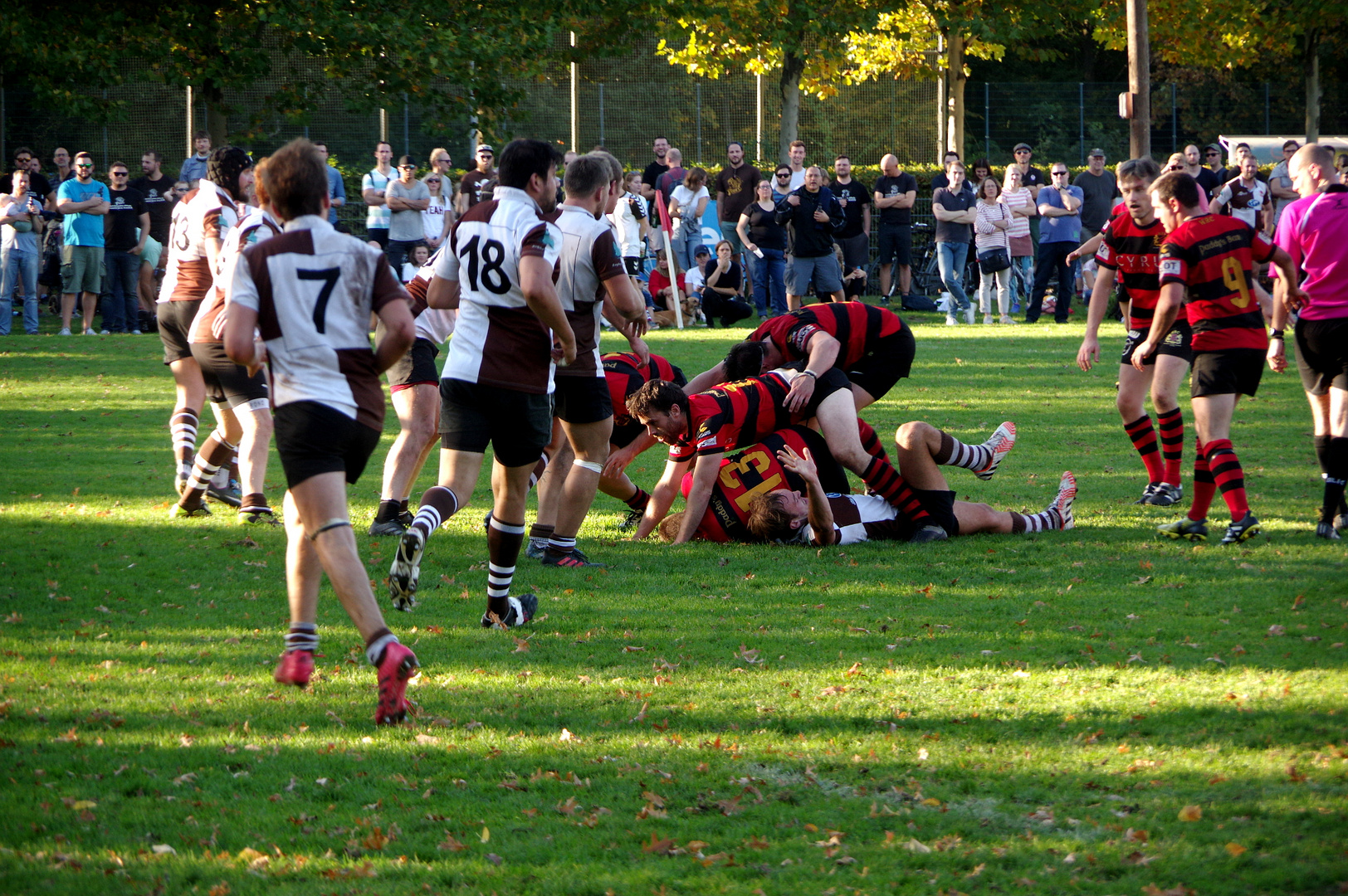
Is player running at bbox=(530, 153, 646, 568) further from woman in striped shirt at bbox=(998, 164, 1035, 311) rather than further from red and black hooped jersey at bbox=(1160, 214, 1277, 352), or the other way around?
woman in striped shirt at bbox=(998, 164, 1035, 311)

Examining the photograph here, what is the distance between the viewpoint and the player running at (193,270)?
8086 millimetres

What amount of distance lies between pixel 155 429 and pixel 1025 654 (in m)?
8.77

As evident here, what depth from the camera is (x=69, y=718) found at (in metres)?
4.86

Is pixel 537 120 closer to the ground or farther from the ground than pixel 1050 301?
farther from the ground

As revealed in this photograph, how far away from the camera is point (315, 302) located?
15.7 feet

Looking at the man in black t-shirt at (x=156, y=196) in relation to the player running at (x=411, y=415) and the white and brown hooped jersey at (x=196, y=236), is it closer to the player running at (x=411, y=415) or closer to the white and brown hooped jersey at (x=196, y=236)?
the white and brown hooped jersey at (x=196, y=236)

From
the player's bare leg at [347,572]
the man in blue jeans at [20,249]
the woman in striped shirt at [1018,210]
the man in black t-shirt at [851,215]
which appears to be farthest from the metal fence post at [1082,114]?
the player's bare leg at [347,572]

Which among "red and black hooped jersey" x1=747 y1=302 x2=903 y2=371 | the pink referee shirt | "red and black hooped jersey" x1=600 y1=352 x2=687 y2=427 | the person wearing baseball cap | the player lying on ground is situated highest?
the person wearing baseball cap

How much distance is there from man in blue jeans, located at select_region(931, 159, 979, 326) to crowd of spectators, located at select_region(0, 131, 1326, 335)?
1.0 inches

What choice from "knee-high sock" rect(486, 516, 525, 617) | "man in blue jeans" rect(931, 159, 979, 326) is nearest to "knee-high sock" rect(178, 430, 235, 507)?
"knee-high sock" rect(486, 516, 525, 617)

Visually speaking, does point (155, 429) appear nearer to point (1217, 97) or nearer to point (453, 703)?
point (453, 703)

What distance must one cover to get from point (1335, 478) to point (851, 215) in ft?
42.9

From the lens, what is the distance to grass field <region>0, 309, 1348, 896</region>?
3.69 m

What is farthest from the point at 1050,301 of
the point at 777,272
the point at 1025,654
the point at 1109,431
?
the point at 1025,654
